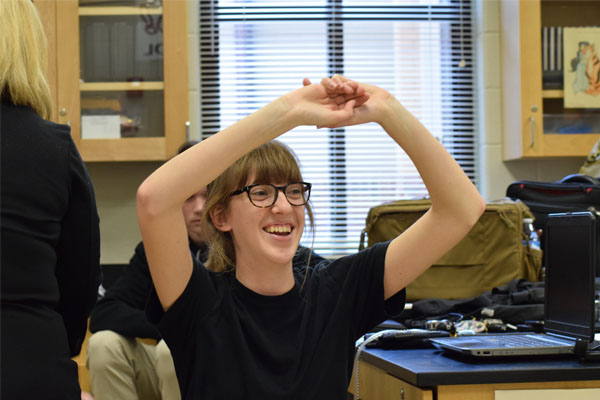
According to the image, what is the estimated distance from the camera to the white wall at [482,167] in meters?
3.21

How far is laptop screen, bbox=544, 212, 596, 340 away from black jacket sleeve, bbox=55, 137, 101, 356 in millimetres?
966

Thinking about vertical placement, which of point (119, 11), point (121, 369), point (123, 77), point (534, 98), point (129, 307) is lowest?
point (121, 369)

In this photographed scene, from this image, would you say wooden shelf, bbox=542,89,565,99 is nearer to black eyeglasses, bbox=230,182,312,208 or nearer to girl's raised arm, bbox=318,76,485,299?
girl's raised arm, bbox=318,76,485,299

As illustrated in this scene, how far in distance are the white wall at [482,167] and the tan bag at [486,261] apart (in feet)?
3.15

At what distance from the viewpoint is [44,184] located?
1.09 metres

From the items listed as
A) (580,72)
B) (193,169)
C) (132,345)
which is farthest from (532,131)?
(193,169)

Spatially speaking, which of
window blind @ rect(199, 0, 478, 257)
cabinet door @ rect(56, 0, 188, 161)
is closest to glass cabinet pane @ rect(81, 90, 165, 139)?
cabinet door @ rect(56, 0, 188, 161)

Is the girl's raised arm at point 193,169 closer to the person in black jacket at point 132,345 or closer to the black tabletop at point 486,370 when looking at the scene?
the black tabletop at point 486,370

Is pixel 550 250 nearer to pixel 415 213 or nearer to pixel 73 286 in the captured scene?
pixel 415 213

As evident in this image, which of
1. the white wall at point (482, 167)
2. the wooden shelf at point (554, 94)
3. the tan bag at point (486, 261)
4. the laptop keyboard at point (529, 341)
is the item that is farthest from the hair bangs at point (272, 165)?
the wooden shelf at point (554, 94)

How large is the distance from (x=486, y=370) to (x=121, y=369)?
1.38 metres

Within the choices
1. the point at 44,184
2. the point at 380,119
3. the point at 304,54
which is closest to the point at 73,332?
the point at 44,184

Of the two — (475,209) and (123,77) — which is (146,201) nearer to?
(475,209)

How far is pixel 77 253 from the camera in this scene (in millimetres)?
1168
